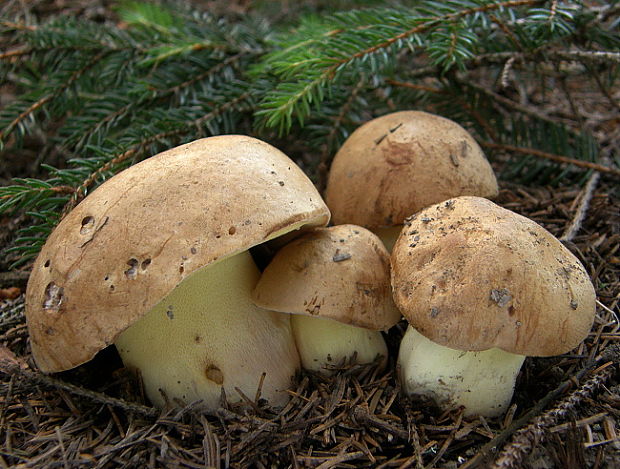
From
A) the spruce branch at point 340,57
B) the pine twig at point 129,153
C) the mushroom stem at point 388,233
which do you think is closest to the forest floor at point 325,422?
the mushroom stem at point 388,233

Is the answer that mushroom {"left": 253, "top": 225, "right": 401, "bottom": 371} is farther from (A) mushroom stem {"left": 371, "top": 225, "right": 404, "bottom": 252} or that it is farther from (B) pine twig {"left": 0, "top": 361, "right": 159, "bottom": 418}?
(B) pine twig {"left": 0, "top": 361, "right": 159, "bottom": 418}

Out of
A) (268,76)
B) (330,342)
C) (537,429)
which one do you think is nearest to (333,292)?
(330,342)

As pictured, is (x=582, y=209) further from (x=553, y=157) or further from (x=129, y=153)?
(x=129, y=153)

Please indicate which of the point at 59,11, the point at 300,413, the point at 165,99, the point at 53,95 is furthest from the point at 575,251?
the point at 59,11

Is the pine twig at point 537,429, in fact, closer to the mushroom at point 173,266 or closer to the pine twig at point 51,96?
the mushroom at point 173,266

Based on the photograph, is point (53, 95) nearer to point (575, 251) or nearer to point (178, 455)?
point (178, 455)

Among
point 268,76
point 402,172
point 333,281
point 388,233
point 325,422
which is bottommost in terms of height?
point 325,422

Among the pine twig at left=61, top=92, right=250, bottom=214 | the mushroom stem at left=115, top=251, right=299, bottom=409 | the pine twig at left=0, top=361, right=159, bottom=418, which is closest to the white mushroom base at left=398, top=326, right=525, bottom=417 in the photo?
the mushroom stem at left=115, top=251, right=299, bottom=409
